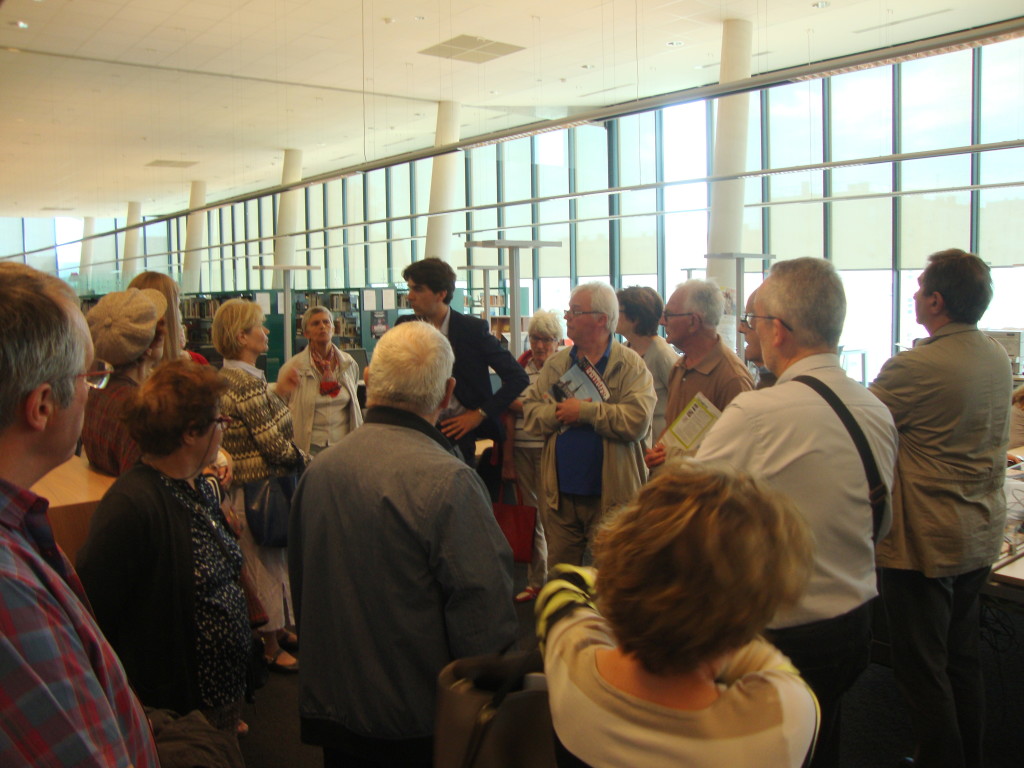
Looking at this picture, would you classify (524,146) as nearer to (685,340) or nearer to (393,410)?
(685,340)

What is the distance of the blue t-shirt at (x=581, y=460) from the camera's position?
321 centimetres

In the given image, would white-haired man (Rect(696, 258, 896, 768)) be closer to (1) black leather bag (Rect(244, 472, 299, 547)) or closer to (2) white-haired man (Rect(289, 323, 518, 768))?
(2) white-haired man (Rect(289, 323, 518, 768))

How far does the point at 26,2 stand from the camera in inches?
344

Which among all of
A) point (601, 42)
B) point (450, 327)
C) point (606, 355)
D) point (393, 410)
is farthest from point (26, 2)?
point (393, 410)

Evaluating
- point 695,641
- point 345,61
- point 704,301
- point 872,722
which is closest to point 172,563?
point 695,641

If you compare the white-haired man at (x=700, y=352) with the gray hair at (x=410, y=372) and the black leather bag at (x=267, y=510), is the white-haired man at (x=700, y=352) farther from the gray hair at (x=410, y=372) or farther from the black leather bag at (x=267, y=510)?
the black leather bag at (x=267, y=510)

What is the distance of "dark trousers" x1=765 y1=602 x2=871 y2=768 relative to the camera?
1667mm

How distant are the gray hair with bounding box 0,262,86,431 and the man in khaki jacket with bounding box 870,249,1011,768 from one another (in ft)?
7.13

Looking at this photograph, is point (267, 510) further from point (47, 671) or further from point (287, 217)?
point (287, 217)

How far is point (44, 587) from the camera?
0.87 metres

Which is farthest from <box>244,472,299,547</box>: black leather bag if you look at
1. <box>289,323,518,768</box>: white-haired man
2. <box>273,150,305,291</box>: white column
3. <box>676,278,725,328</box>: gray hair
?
<box>273,150,305,291</box>: white column

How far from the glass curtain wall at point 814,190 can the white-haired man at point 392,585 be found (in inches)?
198

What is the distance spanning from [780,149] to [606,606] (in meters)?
12.3

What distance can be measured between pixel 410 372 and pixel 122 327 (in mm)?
1191
